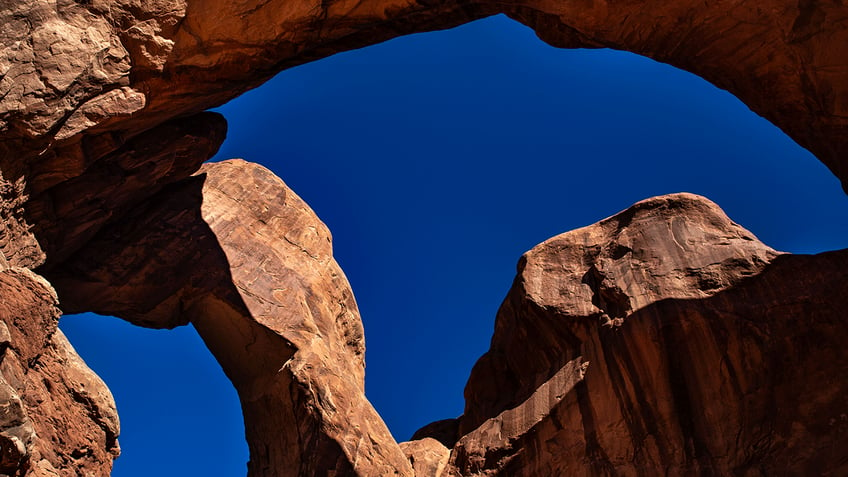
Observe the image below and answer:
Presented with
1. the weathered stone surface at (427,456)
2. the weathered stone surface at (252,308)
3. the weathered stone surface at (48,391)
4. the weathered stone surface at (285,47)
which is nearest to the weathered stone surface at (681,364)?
the weathered stone surface at (427,456)

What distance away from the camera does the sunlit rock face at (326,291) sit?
42.9 ft

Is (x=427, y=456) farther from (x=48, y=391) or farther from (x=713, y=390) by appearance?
(x=48, y=391)

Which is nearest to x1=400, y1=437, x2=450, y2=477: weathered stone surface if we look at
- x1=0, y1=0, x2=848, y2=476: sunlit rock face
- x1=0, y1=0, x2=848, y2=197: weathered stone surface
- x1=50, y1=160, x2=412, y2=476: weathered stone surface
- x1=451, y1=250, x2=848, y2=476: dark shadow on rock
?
x1=0, y1=0, x2=848, y2=476: sunlit rock face

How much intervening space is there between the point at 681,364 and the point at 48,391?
12943mm

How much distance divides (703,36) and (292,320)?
11.8 metres

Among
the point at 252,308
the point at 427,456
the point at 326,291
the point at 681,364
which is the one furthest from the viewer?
the point at 326,291

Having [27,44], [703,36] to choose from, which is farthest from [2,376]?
[703,36]

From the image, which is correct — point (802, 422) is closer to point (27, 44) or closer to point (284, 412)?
point (284, 412)

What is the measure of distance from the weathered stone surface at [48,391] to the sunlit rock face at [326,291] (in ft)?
0.15

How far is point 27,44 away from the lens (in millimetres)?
12297

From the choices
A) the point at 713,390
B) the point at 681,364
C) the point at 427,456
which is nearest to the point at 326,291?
the point at 427,456

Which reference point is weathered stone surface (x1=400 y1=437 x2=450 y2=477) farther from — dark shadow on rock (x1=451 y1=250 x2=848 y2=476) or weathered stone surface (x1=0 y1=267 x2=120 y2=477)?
weathered stone surface (x1=0 y1=267 x2=120 y2=477)

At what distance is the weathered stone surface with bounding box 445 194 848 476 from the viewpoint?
1519cm

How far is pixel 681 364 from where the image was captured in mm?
16188
